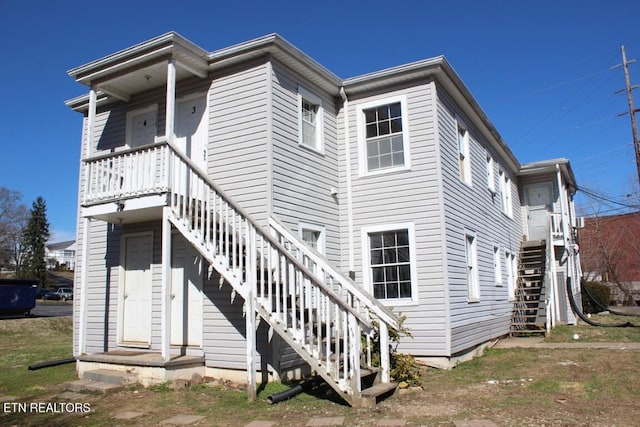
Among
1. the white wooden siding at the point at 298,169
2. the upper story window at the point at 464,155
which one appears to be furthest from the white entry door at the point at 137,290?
the upper story window at the point at 464,155

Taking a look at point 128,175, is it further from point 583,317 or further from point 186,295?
point 583,317

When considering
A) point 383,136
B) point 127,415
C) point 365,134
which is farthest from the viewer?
point 365,134

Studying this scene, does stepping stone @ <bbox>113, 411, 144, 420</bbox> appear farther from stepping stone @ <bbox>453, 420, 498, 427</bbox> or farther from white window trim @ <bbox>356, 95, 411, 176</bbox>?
white window trim @ <bbox>356, 95, 411, 176</bbox>

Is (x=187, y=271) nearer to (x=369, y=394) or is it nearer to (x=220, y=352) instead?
(x=220, y=352)

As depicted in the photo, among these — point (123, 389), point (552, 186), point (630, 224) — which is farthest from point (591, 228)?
point (123, 389)

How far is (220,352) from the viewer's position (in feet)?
30.0

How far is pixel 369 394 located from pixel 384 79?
707cm

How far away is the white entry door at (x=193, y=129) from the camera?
10.5 metres

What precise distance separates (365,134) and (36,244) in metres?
60.7

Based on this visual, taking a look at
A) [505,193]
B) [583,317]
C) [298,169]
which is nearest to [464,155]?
[298,169]

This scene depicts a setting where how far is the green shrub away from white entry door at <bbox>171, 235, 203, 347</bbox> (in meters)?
20.0

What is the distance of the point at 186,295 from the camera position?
9.89m

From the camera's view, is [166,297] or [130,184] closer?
[166,297]

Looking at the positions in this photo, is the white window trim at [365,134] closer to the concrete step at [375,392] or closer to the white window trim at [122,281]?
the white window trim at [122,281]
